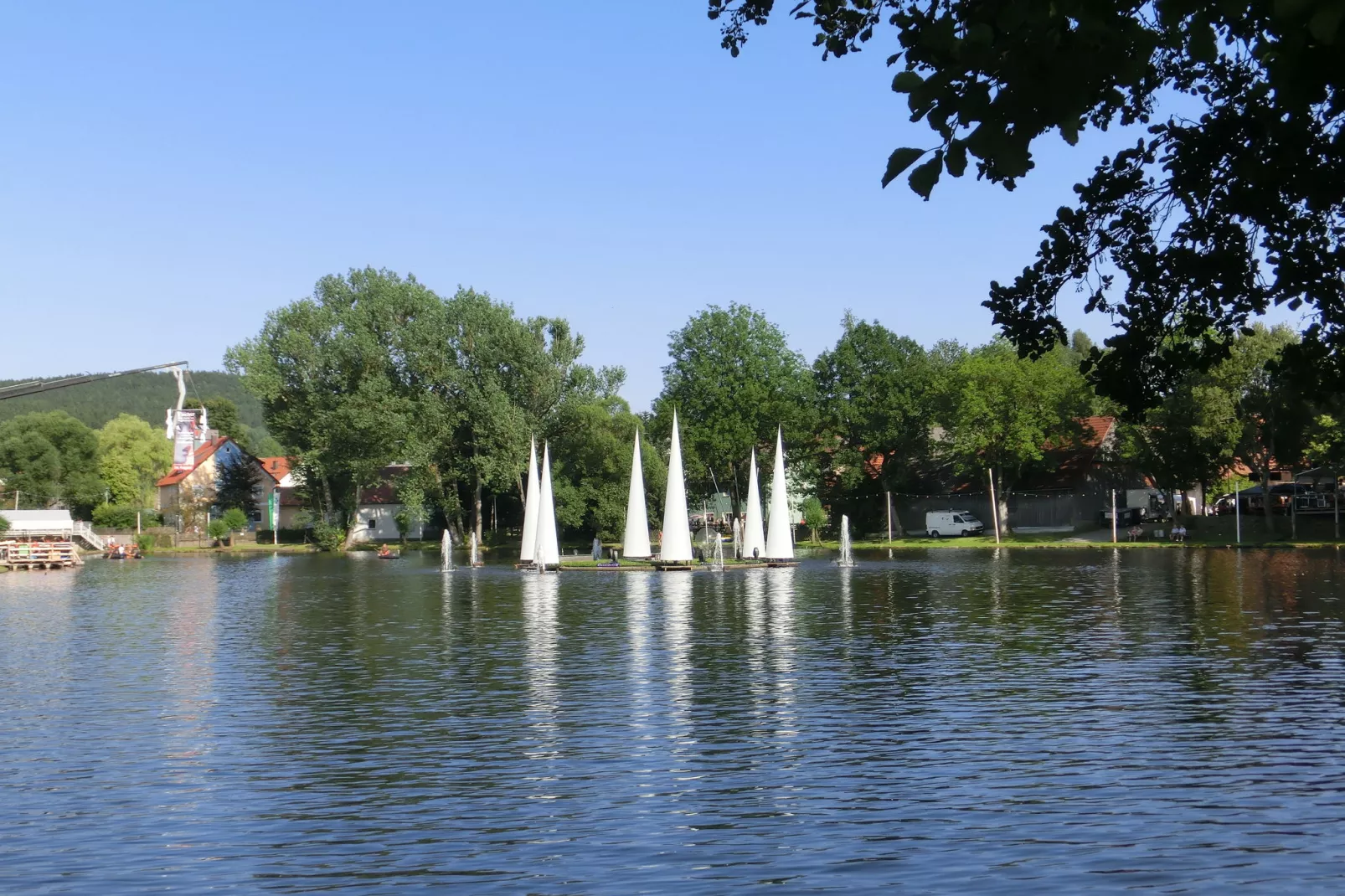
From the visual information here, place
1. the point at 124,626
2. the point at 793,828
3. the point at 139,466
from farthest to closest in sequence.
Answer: the point at 139,466, the point at 124,626, the point at 793,828

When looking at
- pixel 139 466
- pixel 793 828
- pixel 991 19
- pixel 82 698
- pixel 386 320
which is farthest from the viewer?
pixel 139 466

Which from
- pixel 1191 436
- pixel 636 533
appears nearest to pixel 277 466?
pixel 636 533

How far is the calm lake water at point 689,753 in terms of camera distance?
54.2ft

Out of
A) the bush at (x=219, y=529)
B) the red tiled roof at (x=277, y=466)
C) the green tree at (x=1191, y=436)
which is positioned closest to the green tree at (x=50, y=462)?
the red tiled roof at (x=277, y=466)

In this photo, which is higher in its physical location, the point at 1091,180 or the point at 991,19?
the point at 1091,180

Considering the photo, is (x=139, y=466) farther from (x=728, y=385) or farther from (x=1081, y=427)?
(x=1081, y=427)

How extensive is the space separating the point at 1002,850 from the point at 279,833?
31.3 feet

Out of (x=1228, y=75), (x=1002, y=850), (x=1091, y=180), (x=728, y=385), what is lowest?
(x=1002, y=850)

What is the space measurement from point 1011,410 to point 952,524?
13558mm

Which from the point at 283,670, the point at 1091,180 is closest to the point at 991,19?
the point at 1091,180

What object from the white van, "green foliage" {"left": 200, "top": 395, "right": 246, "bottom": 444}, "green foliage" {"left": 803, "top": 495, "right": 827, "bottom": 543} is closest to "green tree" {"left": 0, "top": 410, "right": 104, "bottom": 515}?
"green foliage" {"left": 200, "top": 395, "right": 246, "bottom": 444}

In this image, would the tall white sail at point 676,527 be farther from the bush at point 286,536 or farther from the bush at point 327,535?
the bush at point 286,536

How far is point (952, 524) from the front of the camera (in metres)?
115

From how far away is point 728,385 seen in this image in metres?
119
